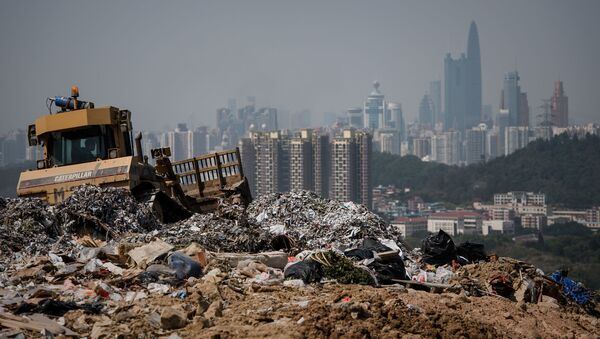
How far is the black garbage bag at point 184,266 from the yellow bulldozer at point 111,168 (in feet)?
10.8

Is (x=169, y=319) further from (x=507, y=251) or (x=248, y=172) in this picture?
(x=248, y=172)

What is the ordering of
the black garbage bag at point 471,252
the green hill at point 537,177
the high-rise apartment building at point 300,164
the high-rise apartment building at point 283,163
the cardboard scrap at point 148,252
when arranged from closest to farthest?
the cardboard scrap at point 148,252, the black garbage bag at point 471,252, the high-rise apartment building at point 283,163, the high-rise apartment building at point 300,164, the green hill at point 537,177

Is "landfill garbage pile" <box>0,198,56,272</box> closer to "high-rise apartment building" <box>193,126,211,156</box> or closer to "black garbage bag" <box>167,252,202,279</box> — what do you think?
"black garbage bag" <box>167,252,202,279</box>

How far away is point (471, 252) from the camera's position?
11000 millimetres

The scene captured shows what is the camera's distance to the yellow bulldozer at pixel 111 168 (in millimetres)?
12344

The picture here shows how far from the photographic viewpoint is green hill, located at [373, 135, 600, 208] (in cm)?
11431

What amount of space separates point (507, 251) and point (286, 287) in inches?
2550

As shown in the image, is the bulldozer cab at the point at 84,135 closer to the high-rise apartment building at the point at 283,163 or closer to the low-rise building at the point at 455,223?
the low-rise building at the point at 455,223

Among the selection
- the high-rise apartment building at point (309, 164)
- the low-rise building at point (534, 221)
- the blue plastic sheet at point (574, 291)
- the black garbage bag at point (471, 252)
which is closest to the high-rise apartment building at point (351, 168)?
the high-rise apartment building at point (309, 164)

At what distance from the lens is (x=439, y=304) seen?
7.91 m

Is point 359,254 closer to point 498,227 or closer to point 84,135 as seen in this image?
point 84,135

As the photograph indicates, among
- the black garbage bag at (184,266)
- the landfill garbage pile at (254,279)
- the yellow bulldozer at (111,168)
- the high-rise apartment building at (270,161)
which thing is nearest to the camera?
the landfill garbage pile at (254,279)

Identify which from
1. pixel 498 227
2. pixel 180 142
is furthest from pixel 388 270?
pixel 180 142

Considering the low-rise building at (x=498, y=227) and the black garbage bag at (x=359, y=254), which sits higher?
the black garbage bag at (x=359, y=254)
